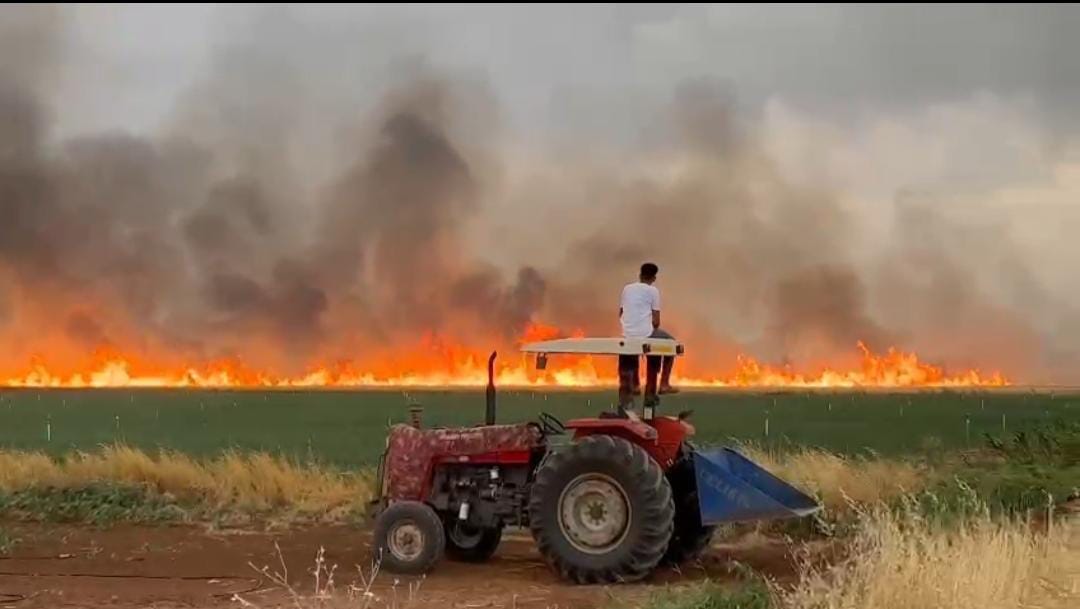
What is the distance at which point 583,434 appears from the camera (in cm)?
1116

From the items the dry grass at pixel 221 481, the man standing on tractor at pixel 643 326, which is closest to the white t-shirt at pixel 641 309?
the man standing on tractor at pixel 643 326

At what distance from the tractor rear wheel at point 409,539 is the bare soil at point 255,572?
0.17m

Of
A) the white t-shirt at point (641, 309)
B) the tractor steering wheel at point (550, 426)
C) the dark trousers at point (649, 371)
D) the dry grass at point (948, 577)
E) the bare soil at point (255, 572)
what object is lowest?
the bare soil at point (255, 572)

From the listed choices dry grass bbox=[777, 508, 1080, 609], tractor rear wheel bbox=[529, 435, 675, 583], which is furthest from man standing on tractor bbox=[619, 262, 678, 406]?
dry grass bbox=[777, 508, 1080, 609]

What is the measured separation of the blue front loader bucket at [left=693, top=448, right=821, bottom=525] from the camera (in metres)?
10.8

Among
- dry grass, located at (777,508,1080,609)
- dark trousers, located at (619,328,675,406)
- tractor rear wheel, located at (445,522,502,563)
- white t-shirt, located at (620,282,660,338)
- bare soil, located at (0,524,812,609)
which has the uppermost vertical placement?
white t-shirt, located at (620,282,660,338)

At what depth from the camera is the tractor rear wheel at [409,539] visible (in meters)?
11.3

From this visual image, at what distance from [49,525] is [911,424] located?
171 feet

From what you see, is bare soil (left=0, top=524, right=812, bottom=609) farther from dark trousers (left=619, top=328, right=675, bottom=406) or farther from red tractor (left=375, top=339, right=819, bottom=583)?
dark trousers (left=619, top=328, right=675, bottom=406)

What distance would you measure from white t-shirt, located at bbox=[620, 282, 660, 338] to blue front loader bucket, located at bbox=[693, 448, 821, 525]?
1260mm

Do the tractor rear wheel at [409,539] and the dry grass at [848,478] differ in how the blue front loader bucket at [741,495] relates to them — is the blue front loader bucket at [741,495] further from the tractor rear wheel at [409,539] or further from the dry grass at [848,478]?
the dry grass at [848,478]

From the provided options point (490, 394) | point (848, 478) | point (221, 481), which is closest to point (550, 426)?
point (490, 394)

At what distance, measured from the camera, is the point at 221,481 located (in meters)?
17.2

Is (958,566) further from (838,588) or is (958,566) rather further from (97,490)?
(97,490)
